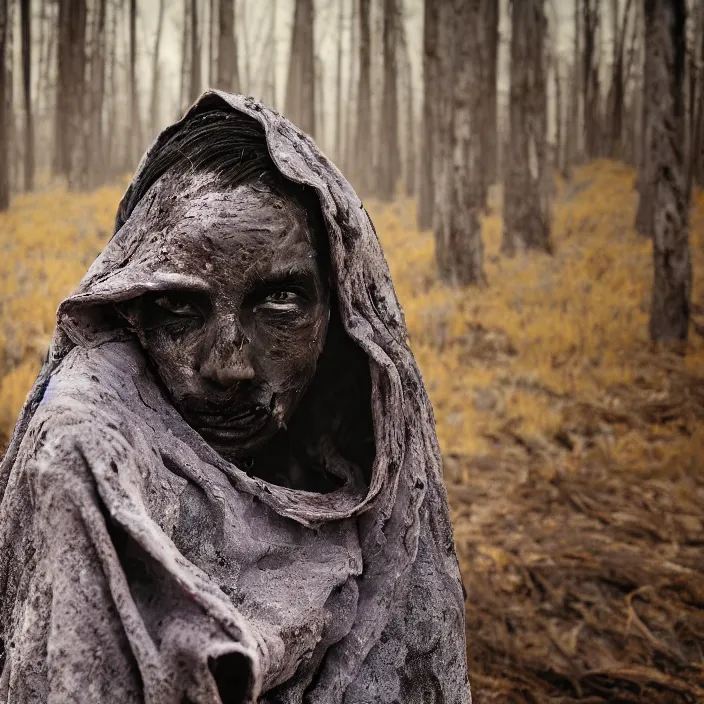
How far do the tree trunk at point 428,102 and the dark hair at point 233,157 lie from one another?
4.06 m

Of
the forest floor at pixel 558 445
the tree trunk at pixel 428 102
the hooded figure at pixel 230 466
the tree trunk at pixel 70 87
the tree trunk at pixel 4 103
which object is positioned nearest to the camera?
the hooded figure at pixel 230 466

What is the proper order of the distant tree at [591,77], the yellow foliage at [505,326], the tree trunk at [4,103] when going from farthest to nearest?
the distant tree at [591,77], the tree trunk at [4,103], the yellow foliage at [505,326]

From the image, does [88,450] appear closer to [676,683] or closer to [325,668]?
[325,668]

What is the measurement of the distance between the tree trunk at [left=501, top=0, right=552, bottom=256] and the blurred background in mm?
18

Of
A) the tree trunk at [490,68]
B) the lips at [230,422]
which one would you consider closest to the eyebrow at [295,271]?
the lips at [230,422]

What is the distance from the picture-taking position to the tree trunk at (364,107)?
8.05 m

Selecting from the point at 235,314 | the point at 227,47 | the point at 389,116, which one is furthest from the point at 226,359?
the point at 389,116

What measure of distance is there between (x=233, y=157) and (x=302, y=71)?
774cm

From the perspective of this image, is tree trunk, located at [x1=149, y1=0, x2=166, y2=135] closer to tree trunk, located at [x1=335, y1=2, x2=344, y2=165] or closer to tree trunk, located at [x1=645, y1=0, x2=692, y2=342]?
tree trunk, located at [x1=335, y1=2, x2=344, y2=165]

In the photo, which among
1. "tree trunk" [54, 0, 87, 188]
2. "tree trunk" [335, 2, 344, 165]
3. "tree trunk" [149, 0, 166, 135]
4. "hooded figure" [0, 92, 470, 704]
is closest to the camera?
"hooded figure" [0, 92, 470, 704]

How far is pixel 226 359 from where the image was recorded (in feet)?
3.58

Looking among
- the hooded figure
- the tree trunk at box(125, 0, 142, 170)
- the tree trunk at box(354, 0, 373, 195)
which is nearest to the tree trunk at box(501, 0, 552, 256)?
the tree trunk at box(354, 0, 373, 195)

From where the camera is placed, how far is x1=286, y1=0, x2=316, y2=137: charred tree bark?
6.37m

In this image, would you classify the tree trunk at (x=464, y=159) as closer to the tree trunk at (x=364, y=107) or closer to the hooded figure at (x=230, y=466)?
the hooded figure at (x=230, y=466)
